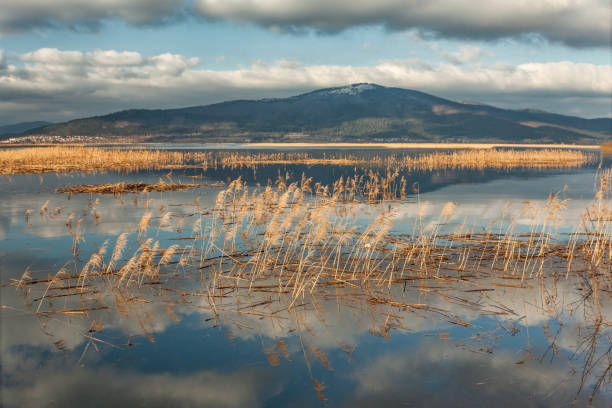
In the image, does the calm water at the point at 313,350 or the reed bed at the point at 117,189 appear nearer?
the calm water at the point at 313,350

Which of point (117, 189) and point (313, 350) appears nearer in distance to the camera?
point (313, 350)

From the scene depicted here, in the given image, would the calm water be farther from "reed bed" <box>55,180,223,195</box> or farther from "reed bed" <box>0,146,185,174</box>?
"reed bed" <box>0,146,185,174</box>

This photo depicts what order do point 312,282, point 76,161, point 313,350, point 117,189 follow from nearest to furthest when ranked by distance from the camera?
point 313,350 < point 312,282 < point 117,189 < point 76,161

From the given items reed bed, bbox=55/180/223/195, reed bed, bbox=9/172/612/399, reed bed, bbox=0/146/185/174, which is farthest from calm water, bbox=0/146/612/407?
reed bed, bbox=0/146/185/174

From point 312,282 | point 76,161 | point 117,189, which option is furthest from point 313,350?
point 76,161

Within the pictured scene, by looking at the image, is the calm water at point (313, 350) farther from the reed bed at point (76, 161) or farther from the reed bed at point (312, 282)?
the reed bed at point (76, 161)

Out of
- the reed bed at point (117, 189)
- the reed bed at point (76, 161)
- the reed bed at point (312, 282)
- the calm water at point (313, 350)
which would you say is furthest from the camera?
the reed bed at point (76, 161)

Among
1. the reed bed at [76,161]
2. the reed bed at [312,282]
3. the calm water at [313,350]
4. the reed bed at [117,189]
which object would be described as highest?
the reed bed at [76,161]

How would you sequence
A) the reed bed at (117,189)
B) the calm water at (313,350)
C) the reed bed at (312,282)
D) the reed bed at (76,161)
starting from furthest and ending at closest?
the reed bed at (76,161) < the reed bed at (117,189) < the reed bed at (312,282) < the calm water at (313,350)

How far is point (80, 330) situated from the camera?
30.2 feet

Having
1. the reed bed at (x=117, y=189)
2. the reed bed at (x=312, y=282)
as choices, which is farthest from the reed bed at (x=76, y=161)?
the reed bed at (x=312, y=282)

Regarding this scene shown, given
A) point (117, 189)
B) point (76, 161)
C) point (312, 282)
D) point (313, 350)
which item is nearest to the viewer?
point (313, 350)

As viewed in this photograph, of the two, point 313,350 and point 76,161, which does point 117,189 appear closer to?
point 313,350

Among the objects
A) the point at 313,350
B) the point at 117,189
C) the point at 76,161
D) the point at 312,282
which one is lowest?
the point at 313,350
